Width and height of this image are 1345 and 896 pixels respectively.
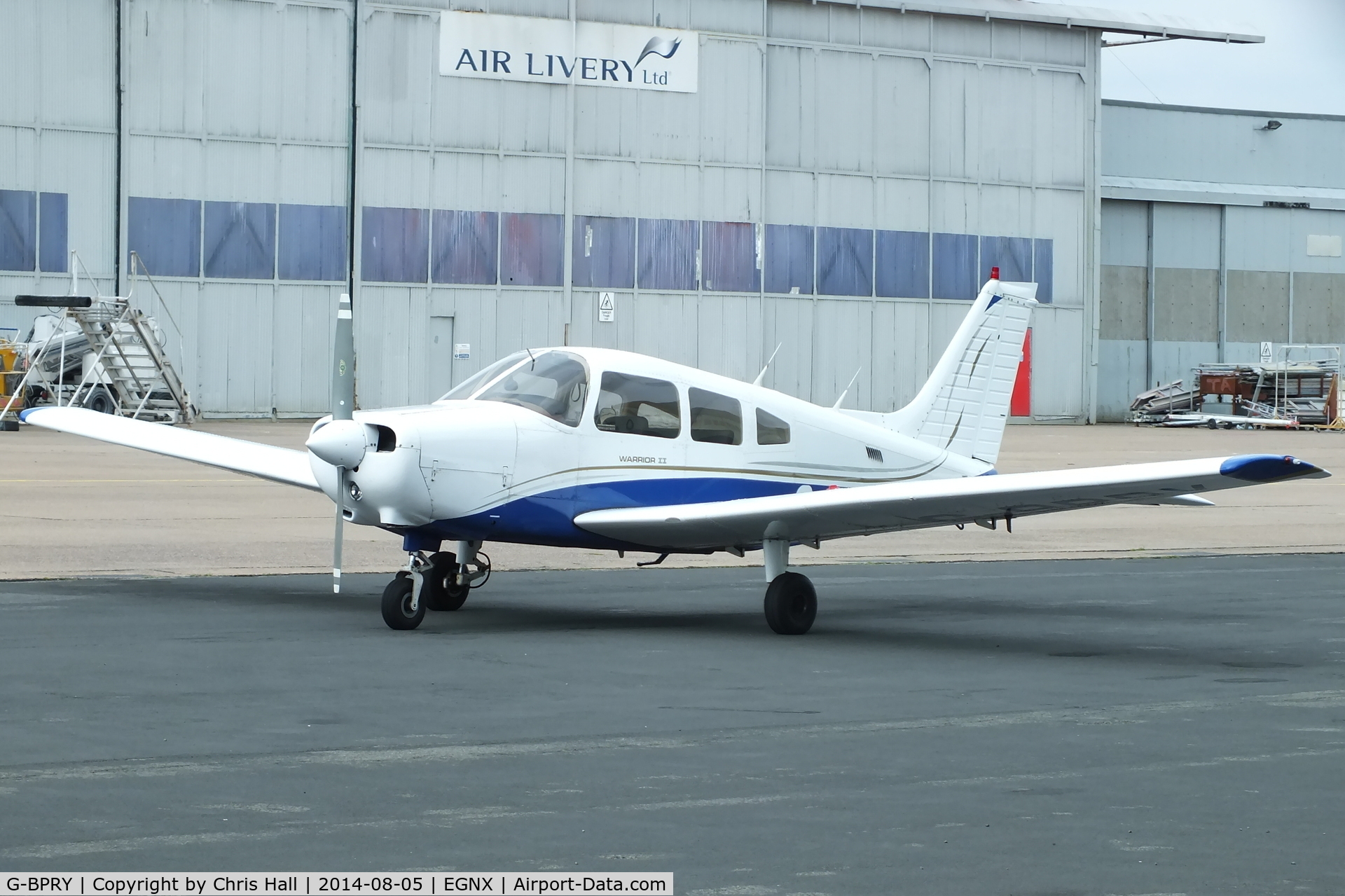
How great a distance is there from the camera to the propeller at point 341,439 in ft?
39.7

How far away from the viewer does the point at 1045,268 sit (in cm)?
5450

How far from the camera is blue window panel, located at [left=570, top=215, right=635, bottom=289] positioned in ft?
156

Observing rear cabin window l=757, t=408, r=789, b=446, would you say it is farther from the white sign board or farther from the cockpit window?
the white sign board

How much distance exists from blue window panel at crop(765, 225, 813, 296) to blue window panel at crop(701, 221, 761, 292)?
17.3 inches

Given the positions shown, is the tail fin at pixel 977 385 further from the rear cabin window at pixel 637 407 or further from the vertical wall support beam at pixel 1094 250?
the vertical wall support beam at pixel 1094 250

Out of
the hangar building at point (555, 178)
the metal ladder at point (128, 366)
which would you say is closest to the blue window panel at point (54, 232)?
the hangar building at point (555, 178)

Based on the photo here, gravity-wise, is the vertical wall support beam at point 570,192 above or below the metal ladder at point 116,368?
above

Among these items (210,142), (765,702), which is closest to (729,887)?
(765,702)

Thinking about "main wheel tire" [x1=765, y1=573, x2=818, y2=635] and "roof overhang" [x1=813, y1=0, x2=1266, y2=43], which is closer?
"main wheel tire" [x1=765, y1=573, x2=818, y2=635]

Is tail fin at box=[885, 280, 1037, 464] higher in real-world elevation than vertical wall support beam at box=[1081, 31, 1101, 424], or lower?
lower

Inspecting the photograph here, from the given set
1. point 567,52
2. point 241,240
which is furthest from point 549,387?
point 567,52

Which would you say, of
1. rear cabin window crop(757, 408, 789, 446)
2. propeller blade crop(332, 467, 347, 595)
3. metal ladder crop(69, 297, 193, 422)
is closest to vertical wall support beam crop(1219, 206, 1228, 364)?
metal ladder crop(69, 297, 193, 422)

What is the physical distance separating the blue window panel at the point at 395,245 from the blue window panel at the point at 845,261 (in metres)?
11.6

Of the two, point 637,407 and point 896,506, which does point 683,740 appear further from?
point 637,407
